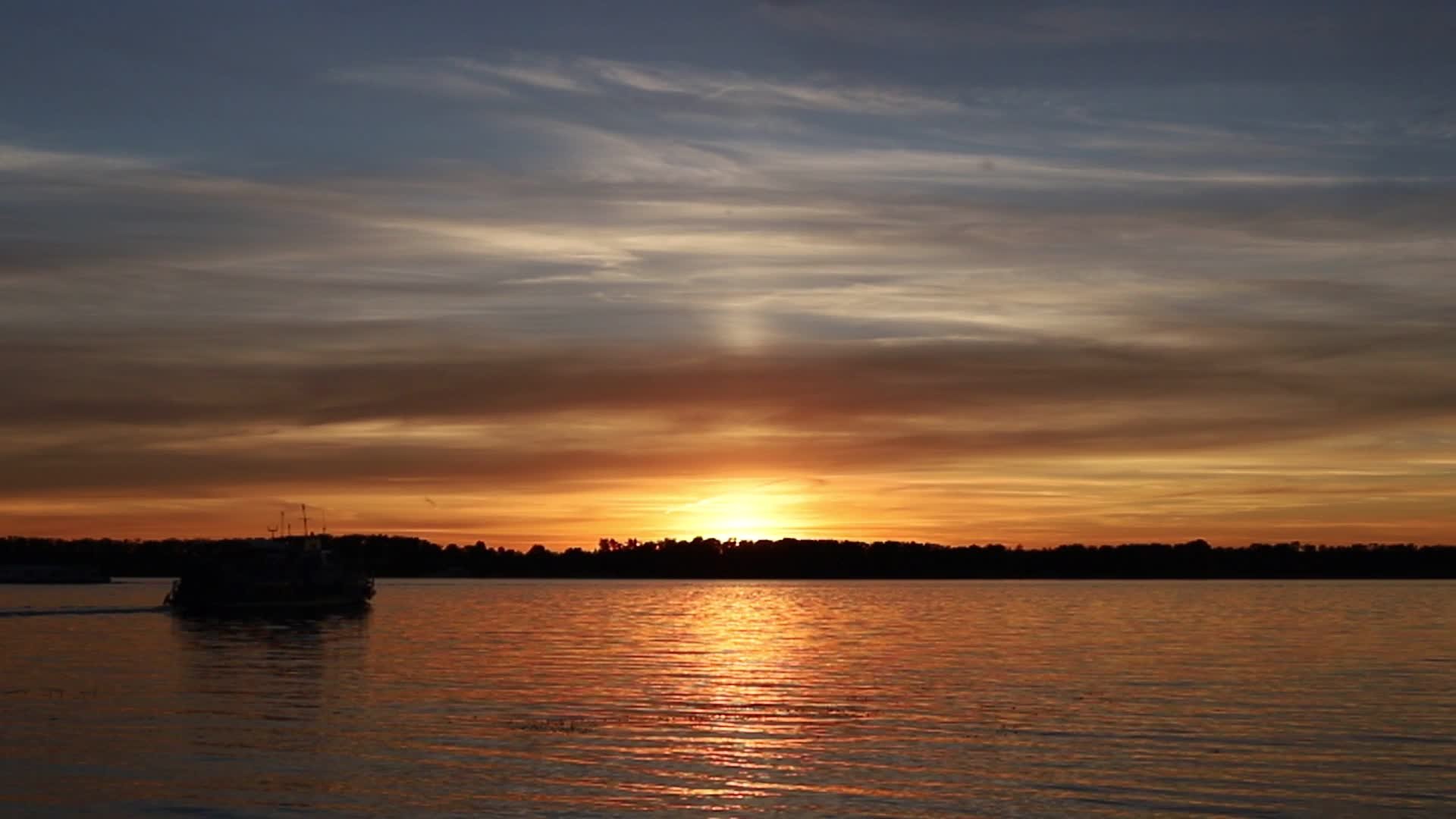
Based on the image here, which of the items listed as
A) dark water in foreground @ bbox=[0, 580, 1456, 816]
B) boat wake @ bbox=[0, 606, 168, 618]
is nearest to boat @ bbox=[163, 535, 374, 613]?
boat wake @ bbox=[0, 606, 168, 618]

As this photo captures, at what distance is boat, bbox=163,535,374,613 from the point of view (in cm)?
15475

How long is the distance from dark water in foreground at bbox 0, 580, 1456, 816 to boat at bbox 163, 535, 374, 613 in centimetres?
4368

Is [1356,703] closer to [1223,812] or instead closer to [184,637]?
[1223,812]

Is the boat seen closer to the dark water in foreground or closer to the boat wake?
the boat wake

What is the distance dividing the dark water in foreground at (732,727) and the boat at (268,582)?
43680mm

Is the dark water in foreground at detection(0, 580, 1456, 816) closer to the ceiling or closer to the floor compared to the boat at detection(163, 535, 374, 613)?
closer to the floor

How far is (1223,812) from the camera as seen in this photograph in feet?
125

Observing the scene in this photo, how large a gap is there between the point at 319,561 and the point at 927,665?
→ 95426 millimetres

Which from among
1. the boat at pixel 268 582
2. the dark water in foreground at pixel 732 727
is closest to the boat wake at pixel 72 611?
the boat at pixel 268 582

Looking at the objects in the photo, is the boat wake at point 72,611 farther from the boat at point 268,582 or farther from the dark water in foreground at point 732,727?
the dark water in foreground at point 732,727

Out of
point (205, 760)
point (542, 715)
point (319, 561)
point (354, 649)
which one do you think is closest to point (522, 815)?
point (205, 760)

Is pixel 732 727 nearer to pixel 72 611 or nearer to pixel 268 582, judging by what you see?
pixel 268 582

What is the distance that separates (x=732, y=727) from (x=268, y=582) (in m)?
112

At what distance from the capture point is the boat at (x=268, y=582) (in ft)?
508
